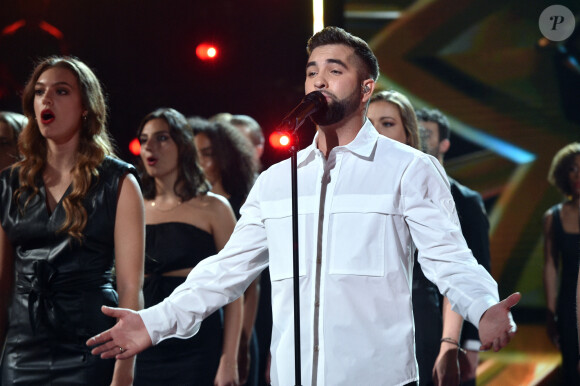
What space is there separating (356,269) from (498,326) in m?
0.45

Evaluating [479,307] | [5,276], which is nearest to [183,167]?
[5,276]

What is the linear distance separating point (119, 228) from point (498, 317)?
1394 mm

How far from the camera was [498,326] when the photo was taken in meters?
2.04

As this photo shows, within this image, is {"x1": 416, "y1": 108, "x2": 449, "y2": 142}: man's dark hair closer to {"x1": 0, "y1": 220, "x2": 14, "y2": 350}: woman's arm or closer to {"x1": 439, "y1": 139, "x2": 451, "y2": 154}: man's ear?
{"x1": 439, "y1": 139, "x2": 451, "y2": 154}: man's ear

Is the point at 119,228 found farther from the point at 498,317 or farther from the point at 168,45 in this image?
the point at 168,45

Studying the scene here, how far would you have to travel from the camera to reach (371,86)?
266 cm

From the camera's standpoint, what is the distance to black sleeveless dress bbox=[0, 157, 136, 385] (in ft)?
9.02

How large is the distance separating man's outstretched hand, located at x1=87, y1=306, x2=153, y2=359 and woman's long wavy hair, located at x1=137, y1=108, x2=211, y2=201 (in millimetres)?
2173

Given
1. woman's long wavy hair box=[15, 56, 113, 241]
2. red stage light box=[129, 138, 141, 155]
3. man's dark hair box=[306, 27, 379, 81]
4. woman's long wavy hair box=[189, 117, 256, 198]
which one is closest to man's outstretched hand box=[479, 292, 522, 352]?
man's dark hair box=[306, 27, 379, 81]

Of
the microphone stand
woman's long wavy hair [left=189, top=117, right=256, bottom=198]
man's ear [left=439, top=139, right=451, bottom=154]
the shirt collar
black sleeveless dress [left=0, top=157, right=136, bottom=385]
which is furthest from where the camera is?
woman's long wavy hair [left=189, top=117, right=256, bottom=198]

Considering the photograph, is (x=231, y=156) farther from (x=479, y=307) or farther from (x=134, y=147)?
(x=479, y=307)

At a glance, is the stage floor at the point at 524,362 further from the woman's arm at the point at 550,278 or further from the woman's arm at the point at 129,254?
the woman's arm at the point at 129,254

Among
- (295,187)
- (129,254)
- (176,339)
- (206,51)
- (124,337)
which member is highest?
(206,51)

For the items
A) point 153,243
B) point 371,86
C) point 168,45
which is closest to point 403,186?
point 371,86
